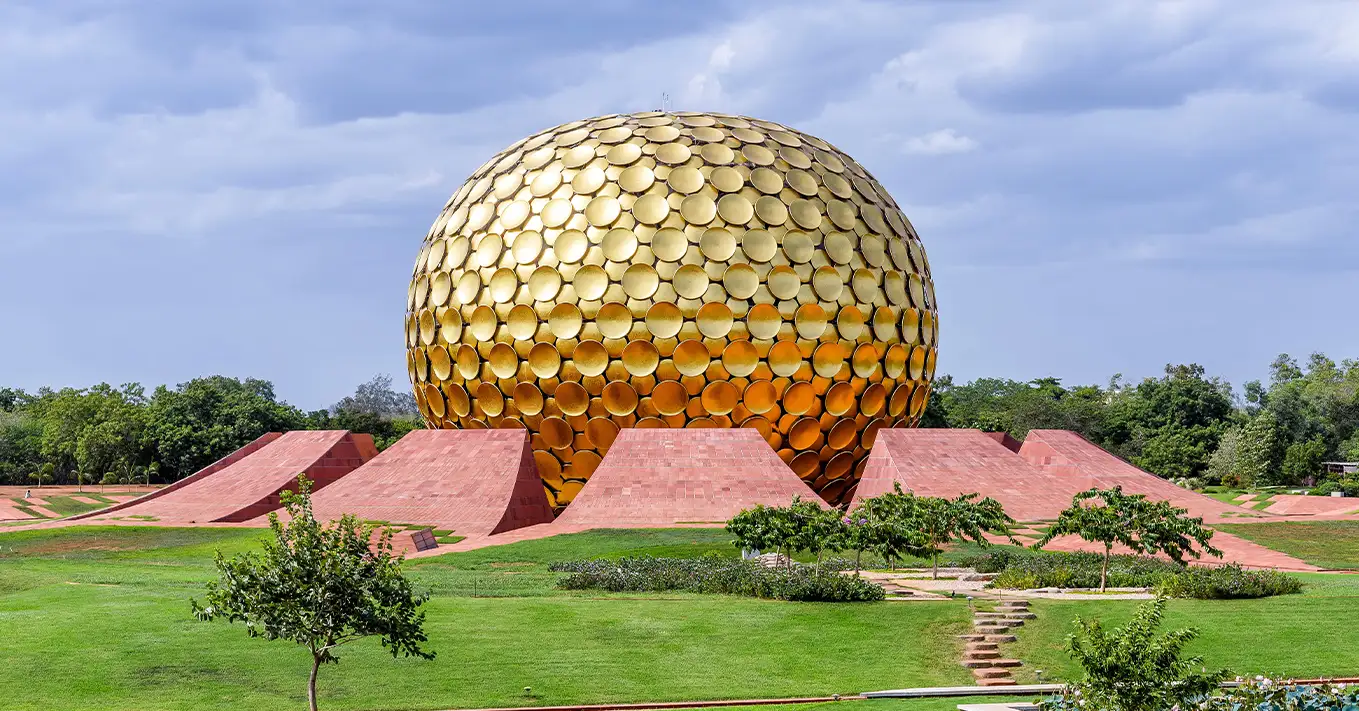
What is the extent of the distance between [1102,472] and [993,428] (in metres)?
32.3

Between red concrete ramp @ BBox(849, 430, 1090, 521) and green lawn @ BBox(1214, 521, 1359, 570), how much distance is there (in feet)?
13.4

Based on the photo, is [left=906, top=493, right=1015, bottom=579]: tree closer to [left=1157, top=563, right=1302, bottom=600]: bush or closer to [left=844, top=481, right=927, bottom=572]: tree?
[left=844, top=481, right=927, bottom=572]: tree

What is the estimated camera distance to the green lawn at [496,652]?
49.1 feet

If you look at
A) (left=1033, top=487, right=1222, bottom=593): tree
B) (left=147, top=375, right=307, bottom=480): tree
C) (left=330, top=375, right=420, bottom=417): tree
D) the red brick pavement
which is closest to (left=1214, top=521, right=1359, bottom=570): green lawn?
the red brick pavement

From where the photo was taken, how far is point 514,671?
15727mm

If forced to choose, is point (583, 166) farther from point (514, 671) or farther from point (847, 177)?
point (514, 671)

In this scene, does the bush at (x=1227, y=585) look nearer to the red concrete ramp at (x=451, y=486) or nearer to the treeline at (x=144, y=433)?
the red concrete ramp at (x=451, y=486)

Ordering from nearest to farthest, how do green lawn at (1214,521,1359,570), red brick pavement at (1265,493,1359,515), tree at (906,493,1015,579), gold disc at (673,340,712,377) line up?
tree at (906,493,1015,579) < green lawn at (1214,521,1359,570) < gold disc at (673,340,712,377) < red brick pavement at (1265,493,1359,515)

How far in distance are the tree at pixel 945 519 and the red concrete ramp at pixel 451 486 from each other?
32.9ft

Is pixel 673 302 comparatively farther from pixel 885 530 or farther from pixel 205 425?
pixel 205 425

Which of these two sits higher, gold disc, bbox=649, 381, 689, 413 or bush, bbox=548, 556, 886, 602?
gold disc, bbox=649, 381, 689, 413

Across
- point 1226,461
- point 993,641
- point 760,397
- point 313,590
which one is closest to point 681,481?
point 760,397

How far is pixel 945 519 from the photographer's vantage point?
23938 mm

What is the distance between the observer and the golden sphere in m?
33.8
